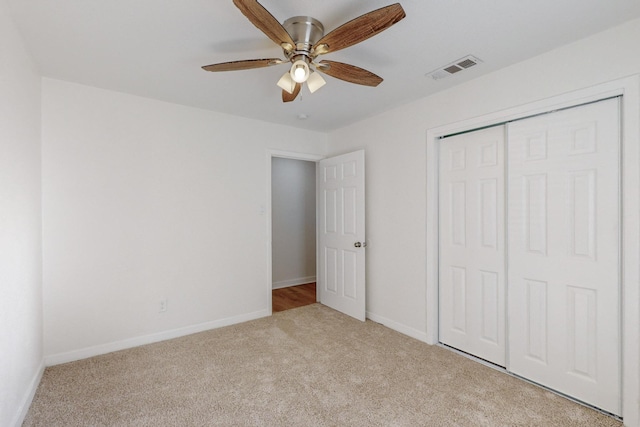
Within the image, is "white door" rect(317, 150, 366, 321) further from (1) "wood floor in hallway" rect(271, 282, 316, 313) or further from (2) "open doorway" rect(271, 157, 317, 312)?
(2) "open doorway" rect(271, 157, 317, 312)

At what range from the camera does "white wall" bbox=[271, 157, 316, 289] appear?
17.2ft

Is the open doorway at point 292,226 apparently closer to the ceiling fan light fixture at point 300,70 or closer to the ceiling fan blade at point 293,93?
the ceiling fan blade at point 293,93

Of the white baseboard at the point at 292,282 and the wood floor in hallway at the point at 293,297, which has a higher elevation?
the white baseboard at the point at 292,282

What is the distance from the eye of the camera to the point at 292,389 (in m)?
2.18

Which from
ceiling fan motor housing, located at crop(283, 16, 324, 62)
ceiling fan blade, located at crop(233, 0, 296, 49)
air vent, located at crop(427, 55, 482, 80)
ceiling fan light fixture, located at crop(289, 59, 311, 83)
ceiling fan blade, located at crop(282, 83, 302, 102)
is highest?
air vent, located at crop(427, 55, 482, 80)

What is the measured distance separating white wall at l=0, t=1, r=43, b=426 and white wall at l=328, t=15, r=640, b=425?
299 cm

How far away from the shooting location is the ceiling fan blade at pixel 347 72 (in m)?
1.82

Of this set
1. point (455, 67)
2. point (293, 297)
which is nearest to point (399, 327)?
point (293, 297)

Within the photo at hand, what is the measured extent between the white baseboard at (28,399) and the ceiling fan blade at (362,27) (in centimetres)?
276

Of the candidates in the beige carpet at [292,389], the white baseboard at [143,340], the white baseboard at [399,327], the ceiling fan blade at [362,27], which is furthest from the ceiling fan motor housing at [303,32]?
the white baseboard at [143,340]

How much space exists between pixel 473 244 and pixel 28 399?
3454mm

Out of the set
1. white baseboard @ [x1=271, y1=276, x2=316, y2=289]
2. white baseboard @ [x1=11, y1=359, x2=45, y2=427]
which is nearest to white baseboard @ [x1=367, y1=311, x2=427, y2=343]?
white baseboard @ [x1=271, y1=276, x2=316, y2=289]

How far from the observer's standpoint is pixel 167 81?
8.46 ft

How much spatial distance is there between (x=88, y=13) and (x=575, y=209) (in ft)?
10.6
